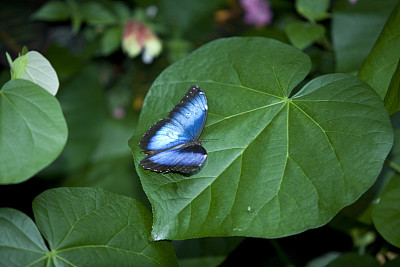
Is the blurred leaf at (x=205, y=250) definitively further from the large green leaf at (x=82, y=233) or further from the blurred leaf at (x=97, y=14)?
the blurred leaf at (x=97, y=14)

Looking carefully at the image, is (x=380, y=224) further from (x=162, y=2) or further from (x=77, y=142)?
(x=162, y=2)

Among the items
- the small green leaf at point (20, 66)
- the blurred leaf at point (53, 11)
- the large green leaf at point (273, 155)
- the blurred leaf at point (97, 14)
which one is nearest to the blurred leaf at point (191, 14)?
the blurred leaf at point (97, 14)

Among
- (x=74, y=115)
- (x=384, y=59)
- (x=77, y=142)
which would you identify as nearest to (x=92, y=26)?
(x=74, y=115)

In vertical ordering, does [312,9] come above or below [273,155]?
above

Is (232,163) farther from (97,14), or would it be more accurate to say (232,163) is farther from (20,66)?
(97,14)

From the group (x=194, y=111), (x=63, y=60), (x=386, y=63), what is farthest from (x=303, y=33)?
(x=63, y=60)

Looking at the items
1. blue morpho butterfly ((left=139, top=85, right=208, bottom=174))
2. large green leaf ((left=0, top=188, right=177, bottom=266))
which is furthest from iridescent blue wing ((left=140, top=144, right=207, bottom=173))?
large green leaf ((left=0, top=188, right=177, bottom=266))
